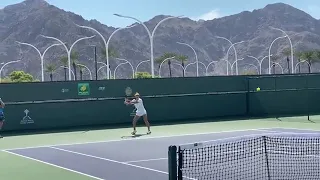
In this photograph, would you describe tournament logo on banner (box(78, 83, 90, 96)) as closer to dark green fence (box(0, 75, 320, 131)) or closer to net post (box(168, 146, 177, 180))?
dark green fence (box(0, 75, 320, 131))

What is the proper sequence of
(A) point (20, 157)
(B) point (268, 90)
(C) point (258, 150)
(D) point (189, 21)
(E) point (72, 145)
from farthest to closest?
(D) point (189, 21)
(B) point (268, 90)
(E) point (72, 145)
(A) point (20, 157)
(C) point (258, 150)

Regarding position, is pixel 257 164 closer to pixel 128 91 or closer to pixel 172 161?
pixel 172 161

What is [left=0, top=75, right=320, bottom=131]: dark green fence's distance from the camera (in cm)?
2205

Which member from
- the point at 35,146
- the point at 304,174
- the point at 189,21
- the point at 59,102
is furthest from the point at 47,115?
the point at 189,21

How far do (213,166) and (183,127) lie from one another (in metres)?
11.7

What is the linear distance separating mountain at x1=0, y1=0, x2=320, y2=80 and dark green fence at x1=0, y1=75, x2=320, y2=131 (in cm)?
9908

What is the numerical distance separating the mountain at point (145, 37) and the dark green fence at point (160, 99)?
325ft

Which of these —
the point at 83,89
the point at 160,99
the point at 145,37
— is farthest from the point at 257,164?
the point at 145,37

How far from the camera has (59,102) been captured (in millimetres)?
22500

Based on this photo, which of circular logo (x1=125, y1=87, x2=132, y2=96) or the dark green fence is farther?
circular logo (x1=125, y1=87, x2=132, y2=96)

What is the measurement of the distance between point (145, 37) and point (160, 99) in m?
153

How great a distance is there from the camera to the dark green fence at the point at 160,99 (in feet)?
72.3

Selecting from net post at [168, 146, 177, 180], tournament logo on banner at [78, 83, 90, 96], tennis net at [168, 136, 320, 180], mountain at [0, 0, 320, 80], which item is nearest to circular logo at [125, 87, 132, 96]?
tournament logo on banner at [78, 83, 90, 96]

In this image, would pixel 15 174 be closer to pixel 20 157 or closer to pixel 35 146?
pixel 20 157
